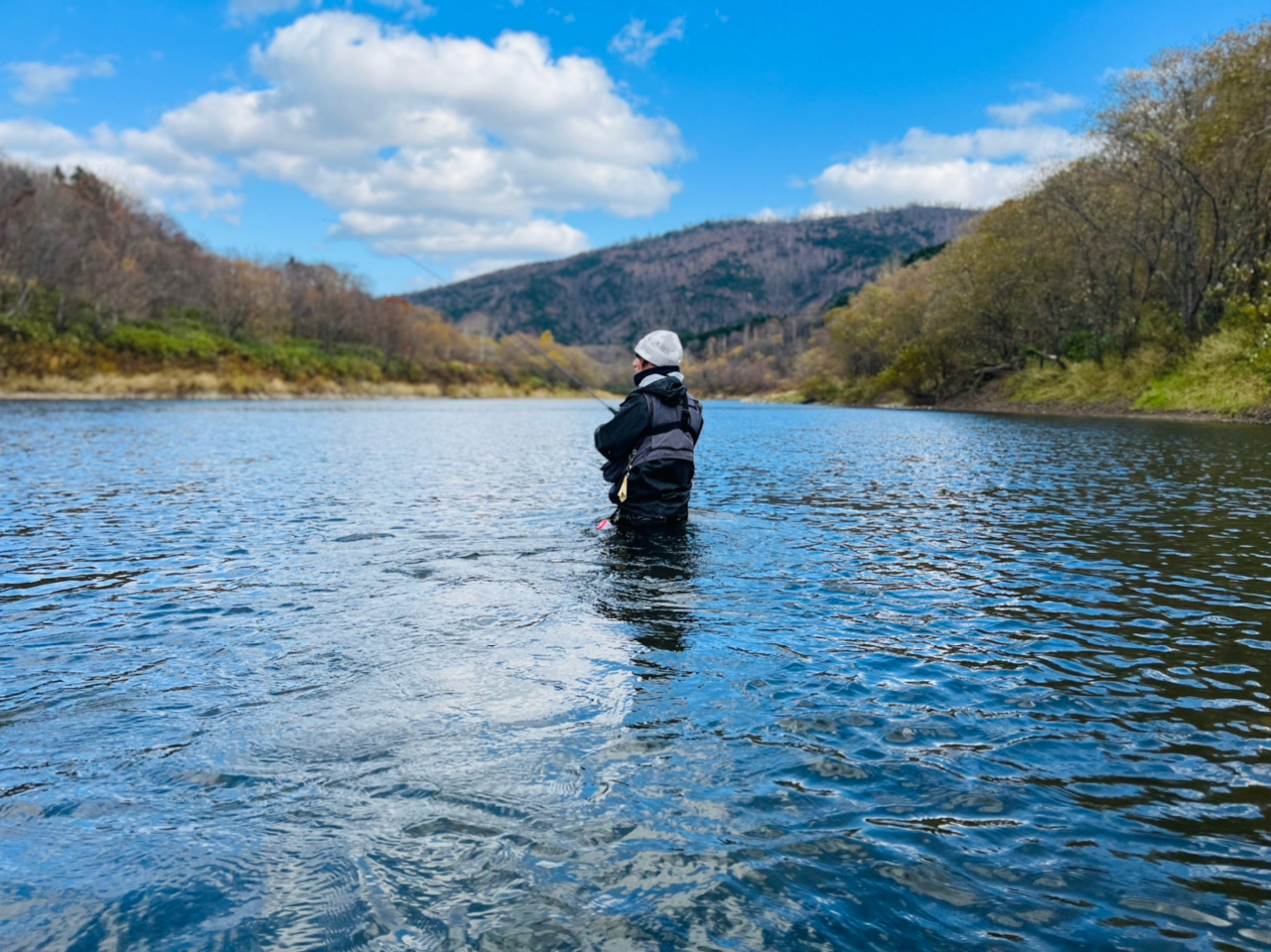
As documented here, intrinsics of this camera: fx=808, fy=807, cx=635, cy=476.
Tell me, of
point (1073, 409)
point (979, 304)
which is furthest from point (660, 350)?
point (979, 304)

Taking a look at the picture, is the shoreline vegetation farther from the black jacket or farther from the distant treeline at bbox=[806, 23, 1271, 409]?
the black jacket

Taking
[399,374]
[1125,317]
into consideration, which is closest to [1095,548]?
[1125,317]

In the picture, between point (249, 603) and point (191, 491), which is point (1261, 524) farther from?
point (191, 491)

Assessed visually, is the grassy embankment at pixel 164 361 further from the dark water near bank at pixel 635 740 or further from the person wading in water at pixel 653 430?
the person wading in water at pixel 653 430

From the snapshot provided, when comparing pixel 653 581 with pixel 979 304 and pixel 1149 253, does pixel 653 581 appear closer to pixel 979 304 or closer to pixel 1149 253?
pixel 1149 253

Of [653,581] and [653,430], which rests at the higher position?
[653,430]

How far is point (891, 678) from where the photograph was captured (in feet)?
17.5

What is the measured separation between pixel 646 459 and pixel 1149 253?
44.2 metres

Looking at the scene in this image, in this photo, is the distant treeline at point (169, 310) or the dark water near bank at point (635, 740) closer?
the dark water near bank at point (635, 740)

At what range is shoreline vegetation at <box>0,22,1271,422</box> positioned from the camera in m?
35.4

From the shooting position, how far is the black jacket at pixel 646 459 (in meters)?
8.91

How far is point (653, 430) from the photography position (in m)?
9.03

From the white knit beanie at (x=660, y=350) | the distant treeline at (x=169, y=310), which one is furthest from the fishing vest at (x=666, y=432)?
the distant treeline at (x=169, y=310)

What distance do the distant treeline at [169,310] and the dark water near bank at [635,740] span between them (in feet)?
92.7
